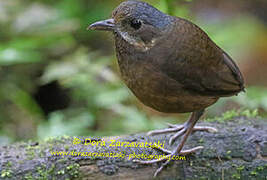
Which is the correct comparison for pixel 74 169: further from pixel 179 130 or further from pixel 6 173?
pixel 179 130

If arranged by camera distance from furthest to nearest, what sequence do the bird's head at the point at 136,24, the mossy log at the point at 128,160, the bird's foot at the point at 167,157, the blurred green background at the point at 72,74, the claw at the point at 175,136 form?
1. the blurred green background at the point at 72,74
2. the claw at the point at 175,136
3. the bird's foot at the point at 167,157
4. the mossy log at the point at 128,160
5. the bird's head at the point at 136,24

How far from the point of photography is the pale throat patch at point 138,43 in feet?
9.95

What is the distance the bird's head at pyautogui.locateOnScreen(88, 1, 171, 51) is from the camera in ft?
9.80

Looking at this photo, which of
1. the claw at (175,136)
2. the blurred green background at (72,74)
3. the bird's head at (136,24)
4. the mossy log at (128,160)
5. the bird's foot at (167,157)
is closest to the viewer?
the bird's head at (136,24)

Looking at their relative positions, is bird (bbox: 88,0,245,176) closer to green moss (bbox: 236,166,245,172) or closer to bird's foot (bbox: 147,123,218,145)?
bird's foot (bbox: 147,123,218,145)

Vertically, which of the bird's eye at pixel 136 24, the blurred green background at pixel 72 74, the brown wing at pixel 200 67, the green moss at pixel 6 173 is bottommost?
the green moss at pixel 6 173

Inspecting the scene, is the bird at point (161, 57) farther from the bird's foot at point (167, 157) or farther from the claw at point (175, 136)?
the claw at point (175, 136)

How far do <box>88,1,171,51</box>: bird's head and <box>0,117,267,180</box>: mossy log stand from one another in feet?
3.00

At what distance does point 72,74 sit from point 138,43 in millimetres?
1934

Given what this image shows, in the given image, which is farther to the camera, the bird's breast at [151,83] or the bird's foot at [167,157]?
the bird's foot at [167,157]

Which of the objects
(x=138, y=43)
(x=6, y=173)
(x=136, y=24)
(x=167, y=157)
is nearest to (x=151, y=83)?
(x=138, y=43)

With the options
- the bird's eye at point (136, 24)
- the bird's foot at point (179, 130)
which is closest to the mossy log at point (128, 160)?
the bird's foot at point (179, 130)

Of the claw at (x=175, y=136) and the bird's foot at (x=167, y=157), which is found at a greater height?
the claw at (x=175, y=136)

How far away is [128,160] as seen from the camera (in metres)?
3.23
